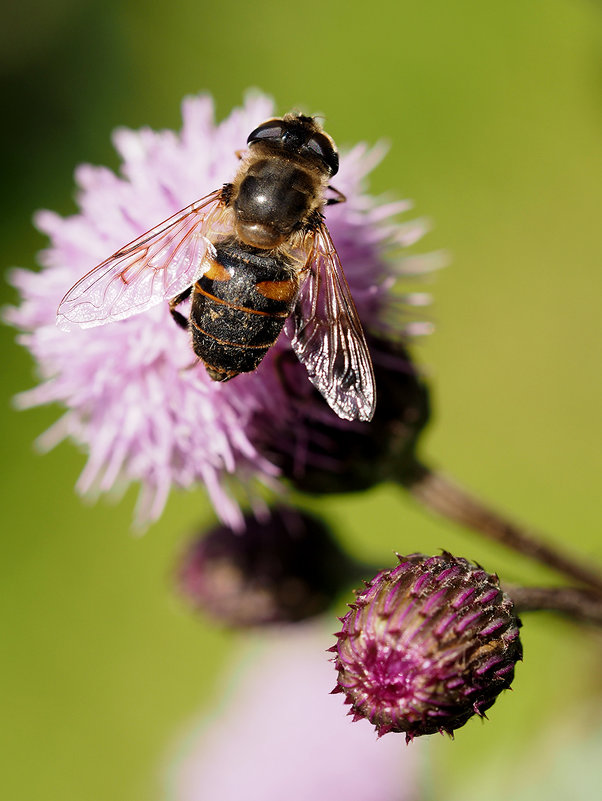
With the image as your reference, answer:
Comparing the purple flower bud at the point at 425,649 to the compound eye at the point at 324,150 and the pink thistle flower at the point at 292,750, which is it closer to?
the compound eye at the point at 324,150

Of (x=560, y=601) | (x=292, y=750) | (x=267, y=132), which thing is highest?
(x=267, y=132)

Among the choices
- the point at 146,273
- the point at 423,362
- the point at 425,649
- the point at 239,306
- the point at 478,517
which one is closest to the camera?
the point at 425,649

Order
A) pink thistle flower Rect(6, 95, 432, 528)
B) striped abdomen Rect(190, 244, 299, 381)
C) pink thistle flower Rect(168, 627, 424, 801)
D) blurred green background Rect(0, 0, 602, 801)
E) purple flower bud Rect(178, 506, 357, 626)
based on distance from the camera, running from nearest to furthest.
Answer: striped abdomen Rect(190, 244, 299, 381) < pink thistle flower Rect(6, 95, 432, 528) < purple flower bud Rect(178, 506, 357, 626) < pink thistle flower Rect(168, 627, 424, 801) < blurred green background Rect(0, 0, 602, 801)

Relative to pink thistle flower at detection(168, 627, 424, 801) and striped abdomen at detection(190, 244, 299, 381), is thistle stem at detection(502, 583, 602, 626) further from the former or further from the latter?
pink thistle flower at detection(168, 627, 424, 801)

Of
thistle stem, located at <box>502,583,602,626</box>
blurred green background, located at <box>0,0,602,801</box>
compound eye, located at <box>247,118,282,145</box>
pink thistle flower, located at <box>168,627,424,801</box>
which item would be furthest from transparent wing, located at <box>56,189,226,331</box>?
blurred green background, located at <box>0,0,602,801</box>

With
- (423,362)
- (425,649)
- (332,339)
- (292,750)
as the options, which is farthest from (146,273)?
(423,362)

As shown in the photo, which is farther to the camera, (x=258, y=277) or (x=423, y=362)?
(x=423, y=362)

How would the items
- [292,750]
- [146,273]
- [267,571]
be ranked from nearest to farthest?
[146,273]
[267,571]
[292,750]

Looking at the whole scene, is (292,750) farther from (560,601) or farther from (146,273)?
(146,273)
